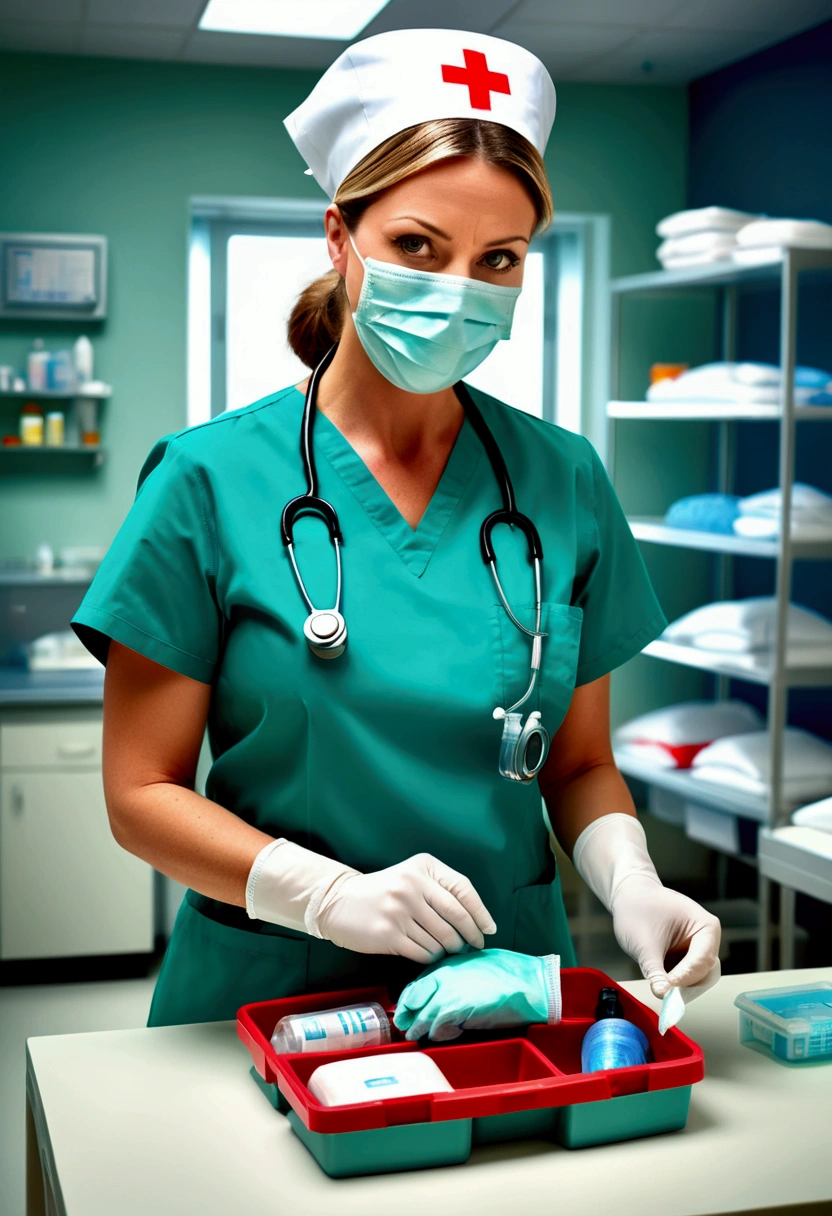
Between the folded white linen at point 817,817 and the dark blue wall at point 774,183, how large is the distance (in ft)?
2.99

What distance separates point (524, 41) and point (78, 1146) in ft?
10.4

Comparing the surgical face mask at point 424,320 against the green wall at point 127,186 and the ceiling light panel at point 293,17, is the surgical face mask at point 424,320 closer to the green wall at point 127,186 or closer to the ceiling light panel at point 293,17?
the ceiling light panel at point 293,17

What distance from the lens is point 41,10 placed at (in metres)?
3.10

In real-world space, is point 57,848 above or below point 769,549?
below

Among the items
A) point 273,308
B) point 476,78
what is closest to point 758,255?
point 273,308

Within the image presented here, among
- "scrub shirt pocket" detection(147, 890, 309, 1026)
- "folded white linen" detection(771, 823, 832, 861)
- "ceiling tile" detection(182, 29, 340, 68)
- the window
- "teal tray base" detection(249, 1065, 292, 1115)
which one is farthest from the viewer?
the window

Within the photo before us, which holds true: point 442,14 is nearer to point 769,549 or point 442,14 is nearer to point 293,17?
point 293,17

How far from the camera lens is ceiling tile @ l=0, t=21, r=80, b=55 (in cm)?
322

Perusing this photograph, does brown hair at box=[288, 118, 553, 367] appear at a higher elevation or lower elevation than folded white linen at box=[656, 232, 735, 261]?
lower

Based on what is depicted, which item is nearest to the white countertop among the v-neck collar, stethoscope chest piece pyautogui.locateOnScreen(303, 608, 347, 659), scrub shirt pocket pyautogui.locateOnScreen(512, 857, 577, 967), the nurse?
the nurse

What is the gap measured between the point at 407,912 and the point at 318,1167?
22 centimetres

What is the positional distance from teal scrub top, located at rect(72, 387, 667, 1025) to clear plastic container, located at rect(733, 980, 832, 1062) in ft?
0.71

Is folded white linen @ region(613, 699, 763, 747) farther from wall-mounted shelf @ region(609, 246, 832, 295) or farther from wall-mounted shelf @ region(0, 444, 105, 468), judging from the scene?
wall-mounted shelf @ region(0, 444, 105, 468)

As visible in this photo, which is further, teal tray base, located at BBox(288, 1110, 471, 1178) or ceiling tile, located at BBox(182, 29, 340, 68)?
ceiling tile, located at BBox(182, 29, 340, 68)
